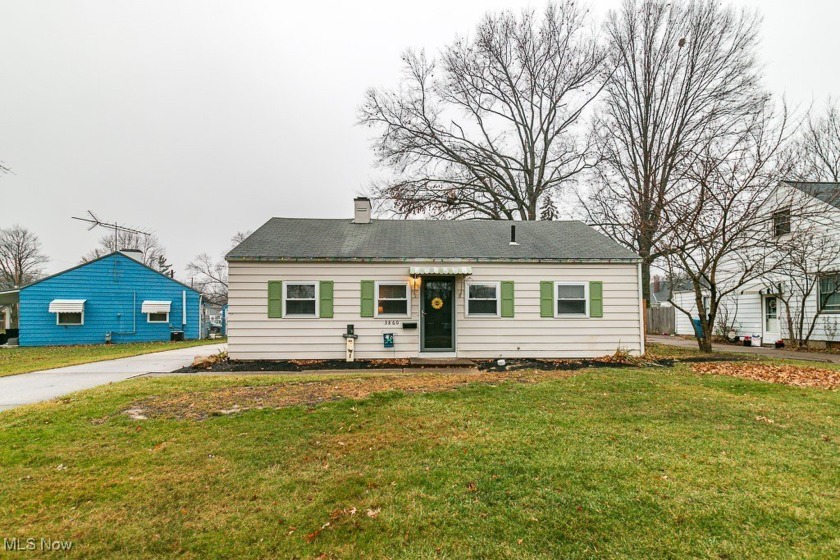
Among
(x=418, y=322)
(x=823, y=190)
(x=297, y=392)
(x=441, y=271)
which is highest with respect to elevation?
(x=823, y=190)

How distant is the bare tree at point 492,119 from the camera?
19.8 metres

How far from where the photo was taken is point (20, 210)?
25.4 meters

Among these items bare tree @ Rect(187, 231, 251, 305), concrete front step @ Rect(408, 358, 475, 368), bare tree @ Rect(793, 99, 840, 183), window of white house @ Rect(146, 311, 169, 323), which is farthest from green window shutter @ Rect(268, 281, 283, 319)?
bare tree @ Rect(187, 231, 251, 305)

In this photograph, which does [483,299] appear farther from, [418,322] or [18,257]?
[18,257]

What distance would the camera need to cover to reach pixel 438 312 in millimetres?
11641

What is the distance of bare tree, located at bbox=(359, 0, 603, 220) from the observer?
19.8 meters

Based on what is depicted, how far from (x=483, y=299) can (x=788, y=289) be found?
12984 mm

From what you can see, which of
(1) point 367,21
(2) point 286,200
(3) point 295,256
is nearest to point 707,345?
(3) point 295,256

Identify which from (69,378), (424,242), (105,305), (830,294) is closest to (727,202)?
(830,294)

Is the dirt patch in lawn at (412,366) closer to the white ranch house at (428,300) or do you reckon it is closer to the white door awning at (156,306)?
the white ranch house at (428,300)

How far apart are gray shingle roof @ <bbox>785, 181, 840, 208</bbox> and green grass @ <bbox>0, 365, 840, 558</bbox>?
12.7 metres

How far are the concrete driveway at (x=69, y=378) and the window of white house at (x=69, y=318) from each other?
33.4 feet

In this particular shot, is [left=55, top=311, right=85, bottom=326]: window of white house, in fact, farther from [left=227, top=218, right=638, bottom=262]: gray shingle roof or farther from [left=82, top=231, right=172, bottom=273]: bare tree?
[left=82, top=231, right=172, bottom=273]: bare tree

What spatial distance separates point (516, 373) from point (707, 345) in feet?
27.7
